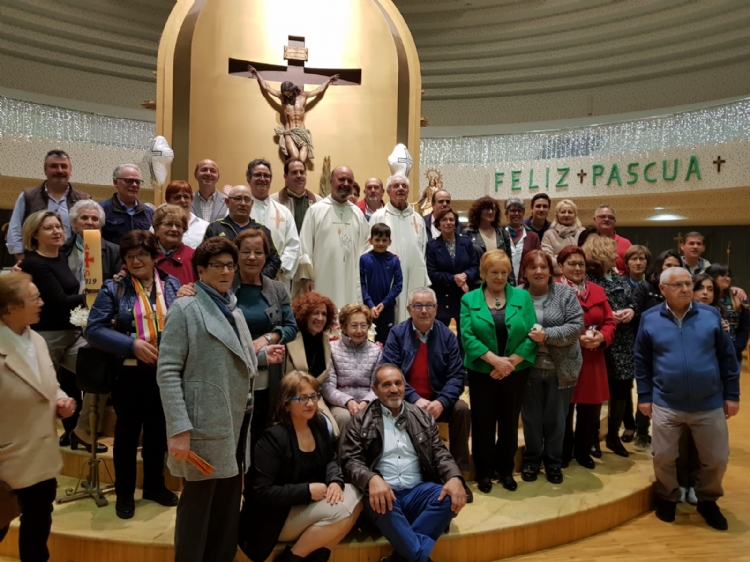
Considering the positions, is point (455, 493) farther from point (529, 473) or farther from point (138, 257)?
point (138, 257)

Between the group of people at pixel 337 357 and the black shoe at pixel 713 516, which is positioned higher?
the group of people at pixel 337 357

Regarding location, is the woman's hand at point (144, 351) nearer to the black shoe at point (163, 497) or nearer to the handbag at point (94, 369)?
the handbag at point (94, 369)

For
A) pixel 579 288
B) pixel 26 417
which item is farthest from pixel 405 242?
pixel 26 417

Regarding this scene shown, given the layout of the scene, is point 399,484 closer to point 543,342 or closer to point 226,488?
point 226,488

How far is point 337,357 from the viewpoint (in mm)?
3453

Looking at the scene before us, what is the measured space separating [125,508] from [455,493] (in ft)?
5.20

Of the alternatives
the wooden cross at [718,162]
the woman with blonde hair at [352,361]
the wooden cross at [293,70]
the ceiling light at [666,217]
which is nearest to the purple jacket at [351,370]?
the woman with blonde hair at [352,361]

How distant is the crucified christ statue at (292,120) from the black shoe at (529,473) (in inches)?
149

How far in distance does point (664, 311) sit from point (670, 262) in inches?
27.6

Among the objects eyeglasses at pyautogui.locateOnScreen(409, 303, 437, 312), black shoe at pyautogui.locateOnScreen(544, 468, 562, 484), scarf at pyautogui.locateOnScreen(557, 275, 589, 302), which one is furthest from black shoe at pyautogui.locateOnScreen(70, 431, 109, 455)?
scarf at pyautogui.locateOnScreen(557, 275, 589, 302)

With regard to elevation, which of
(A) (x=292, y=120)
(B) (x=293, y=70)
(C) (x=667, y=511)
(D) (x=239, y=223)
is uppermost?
(B) (x=293, y=70)

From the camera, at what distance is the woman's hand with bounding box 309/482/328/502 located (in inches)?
109

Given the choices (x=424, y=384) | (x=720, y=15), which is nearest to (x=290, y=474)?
(x=424, y=384)

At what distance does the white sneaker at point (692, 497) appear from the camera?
3848mm
